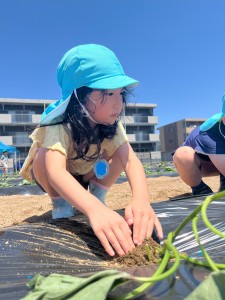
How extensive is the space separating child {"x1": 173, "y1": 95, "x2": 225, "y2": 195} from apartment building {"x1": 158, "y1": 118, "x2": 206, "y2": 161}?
29.8m

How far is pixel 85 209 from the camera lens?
95cm

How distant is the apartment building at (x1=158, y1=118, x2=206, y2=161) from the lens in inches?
1283

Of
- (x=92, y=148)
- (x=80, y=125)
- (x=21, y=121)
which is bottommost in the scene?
(x=92, y=148)

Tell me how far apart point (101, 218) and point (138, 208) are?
0.18 metres

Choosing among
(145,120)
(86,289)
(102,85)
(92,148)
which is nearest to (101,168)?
(92,148)

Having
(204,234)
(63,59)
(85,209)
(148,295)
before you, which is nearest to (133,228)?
(85,209)

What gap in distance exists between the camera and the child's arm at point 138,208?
93cm

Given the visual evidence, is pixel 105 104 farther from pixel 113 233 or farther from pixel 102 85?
pixel 113 233

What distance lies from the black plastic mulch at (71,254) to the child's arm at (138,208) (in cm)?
9

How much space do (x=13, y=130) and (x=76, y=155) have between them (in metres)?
23.9

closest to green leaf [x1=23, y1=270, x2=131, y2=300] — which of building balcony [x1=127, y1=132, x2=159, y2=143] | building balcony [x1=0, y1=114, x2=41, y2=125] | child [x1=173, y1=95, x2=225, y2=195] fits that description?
child [x1=173, y1=95, x2=225, y2=195]

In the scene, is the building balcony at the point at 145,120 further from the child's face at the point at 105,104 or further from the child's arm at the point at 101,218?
the child's arm at the point at 101,218

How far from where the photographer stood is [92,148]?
1.53 metres

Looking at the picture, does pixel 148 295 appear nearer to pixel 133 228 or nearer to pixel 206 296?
pixel 206 296
